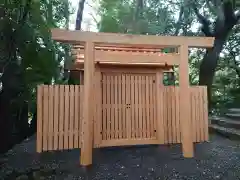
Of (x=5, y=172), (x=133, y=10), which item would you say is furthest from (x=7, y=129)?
(x=133, y=10)

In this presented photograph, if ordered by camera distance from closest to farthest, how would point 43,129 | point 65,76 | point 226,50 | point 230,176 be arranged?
point 230,176 < point 43,129 < point 65,76 < point 226,50

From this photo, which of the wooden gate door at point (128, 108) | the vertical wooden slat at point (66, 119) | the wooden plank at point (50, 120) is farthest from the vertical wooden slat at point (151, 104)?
the wooden plank at point (50, 120)

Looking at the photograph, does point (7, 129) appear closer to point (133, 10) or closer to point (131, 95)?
point (131, 95)

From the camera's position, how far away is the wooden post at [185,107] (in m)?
4.64

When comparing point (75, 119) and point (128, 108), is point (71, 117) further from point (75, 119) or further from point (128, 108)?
point (128, 108)

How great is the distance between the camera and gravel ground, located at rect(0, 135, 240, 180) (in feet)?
13.2

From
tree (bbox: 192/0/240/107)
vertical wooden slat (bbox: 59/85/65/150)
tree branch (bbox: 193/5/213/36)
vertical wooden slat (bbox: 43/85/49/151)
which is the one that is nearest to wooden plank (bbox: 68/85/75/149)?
vertical wooden slat (bbox: 59/85/65/150)

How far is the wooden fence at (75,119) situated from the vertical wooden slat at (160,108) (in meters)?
0.06

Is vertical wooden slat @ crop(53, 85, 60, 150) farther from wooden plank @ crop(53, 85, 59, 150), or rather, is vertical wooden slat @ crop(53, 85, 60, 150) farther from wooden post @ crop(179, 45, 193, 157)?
wooden post @ crop(179, 45, 193, 157)

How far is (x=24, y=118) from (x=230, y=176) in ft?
22.1

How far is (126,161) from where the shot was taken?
4738 millimetres

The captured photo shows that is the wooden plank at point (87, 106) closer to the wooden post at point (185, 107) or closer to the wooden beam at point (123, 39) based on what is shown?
the wooden beam at point (123, 39)

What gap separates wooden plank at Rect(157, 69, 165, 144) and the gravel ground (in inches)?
13.1

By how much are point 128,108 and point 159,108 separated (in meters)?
0.79
